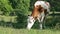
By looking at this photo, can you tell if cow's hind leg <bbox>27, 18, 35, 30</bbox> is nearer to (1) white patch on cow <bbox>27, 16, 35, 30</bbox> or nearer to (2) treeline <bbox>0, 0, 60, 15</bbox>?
(1) white patch on cow <bbox>27, 16, 35, 30</bbox>

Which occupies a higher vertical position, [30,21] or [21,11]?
[30,21]

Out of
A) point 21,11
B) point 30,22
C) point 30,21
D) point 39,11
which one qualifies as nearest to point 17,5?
point 21,11

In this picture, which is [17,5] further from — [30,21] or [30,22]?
[30,21]

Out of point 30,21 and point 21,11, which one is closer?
point 30,21

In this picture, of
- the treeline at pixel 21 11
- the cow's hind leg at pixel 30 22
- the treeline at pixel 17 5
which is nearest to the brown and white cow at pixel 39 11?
the cow's hind leg at pixel 30 22

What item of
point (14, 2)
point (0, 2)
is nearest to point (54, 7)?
point (0, 2)

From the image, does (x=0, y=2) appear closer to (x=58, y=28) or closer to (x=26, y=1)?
(x=26, y=1)

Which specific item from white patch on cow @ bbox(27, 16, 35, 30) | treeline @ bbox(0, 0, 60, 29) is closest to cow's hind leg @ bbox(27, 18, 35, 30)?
white patch on cow @ bbox(27, 16, 35, 30)

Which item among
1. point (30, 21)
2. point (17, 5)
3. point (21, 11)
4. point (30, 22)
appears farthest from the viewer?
point (17, 5)

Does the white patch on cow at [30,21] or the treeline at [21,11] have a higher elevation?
the white patch on cow at [30,21]

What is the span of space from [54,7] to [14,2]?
18.3 meters

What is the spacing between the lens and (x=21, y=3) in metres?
47.7

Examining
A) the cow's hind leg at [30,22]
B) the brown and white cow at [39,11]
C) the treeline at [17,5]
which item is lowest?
the treeline at [17,5]

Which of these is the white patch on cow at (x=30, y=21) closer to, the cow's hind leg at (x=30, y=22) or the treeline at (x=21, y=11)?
the cow's hind leg at (x=30, y=22)
